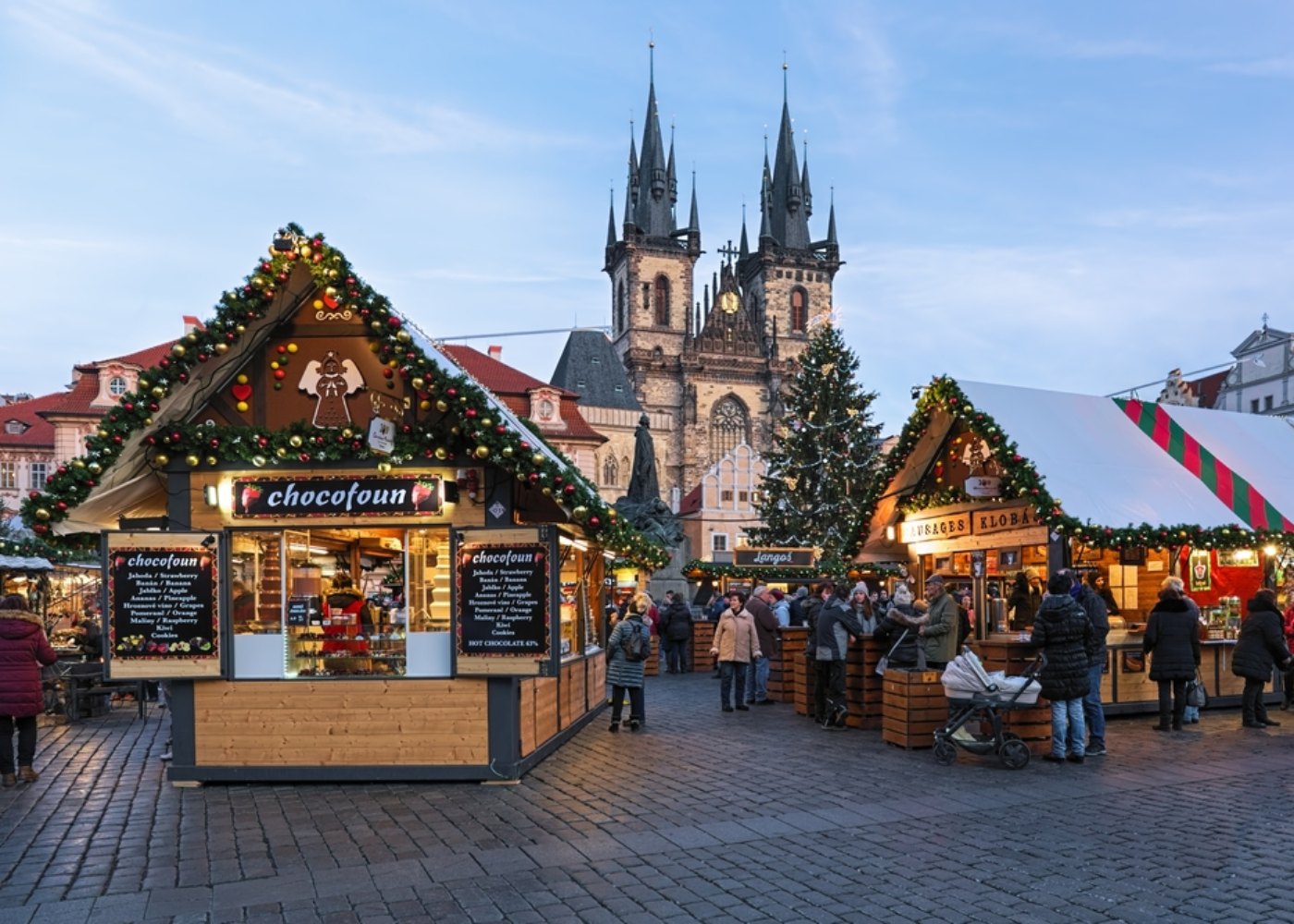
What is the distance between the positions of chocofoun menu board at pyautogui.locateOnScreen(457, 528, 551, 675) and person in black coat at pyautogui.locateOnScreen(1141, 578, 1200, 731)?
6.42 meters

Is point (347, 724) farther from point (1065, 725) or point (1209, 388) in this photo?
point (1209, 388)

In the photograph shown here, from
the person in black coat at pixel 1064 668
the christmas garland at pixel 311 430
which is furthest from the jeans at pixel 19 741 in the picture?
the person in black coat at pixel 1064 668

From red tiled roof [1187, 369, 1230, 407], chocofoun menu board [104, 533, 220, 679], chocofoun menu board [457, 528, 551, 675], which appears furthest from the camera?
red tiled roof [1187, 369, 1230, 407]

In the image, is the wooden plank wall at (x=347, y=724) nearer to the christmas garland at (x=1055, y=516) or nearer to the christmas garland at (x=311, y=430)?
the christmas garland at (x=311, y=430)

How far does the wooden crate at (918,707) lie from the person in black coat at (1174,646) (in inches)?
102

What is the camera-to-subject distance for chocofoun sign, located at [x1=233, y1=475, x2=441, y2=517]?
8.39 metres

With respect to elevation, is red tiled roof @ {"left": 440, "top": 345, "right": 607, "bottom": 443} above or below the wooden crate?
above

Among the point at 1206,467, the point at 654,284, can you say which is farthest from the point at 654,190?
the point at 1206,467

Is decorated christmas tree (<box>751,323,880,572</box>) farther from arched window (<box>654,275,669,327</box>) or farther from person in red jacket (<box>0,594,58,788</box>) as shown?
arched window (<box>654,275,669,327</box>)

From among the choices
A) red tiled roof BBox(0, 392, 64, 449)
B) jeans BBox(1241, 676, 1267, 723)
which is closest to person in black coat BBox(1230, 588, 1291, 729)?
jeans BBox(1241, 676, 1267, 723)

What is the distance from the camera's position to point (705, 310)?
8331 centimetres

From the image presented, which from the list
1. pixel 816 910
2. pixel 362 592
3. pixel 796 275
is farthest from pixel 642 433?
pixel 796 275

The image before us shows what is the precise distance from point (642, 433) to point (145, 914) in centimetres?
2290

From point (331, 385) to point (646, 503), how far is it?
63.1 feet
